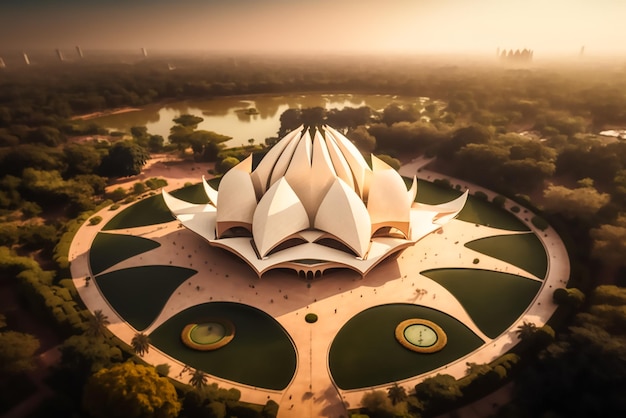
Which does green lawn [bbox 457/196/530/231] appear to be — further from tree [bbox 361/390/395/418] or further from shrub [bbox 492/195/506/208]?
tree [bbox 361/390/395/418]

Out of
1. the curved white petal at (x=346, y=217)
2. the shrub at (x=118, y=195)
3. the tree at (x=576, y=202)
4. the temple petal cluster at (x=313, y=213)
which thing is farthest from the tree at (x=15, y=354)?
the tree at (x=576, y=202)

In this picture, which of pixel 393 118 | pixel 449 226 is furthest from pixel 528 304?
pixel 393 118

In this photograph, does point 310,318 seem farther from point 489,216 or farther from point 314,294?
point 489,216

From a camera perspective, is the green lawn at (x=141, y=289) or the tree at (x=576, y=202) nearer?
the green lawn at (x=141, y=289)

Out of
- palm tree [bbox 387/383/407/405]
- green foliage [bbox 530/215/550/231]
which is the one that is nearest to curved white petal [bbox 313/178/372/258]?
palm tree [bbox 387/383/407/405]

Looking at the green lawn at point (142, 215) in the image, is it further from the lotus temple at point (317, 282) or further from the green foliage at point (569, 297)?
the green foliage at point (569, 297)

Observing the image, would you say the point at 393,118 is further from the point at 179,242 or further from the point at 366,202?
the point at 179,242

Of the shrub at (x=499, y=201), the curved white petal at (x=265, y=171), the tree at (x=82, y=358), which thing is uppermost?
the curved white petal at (x=265, y=171)
